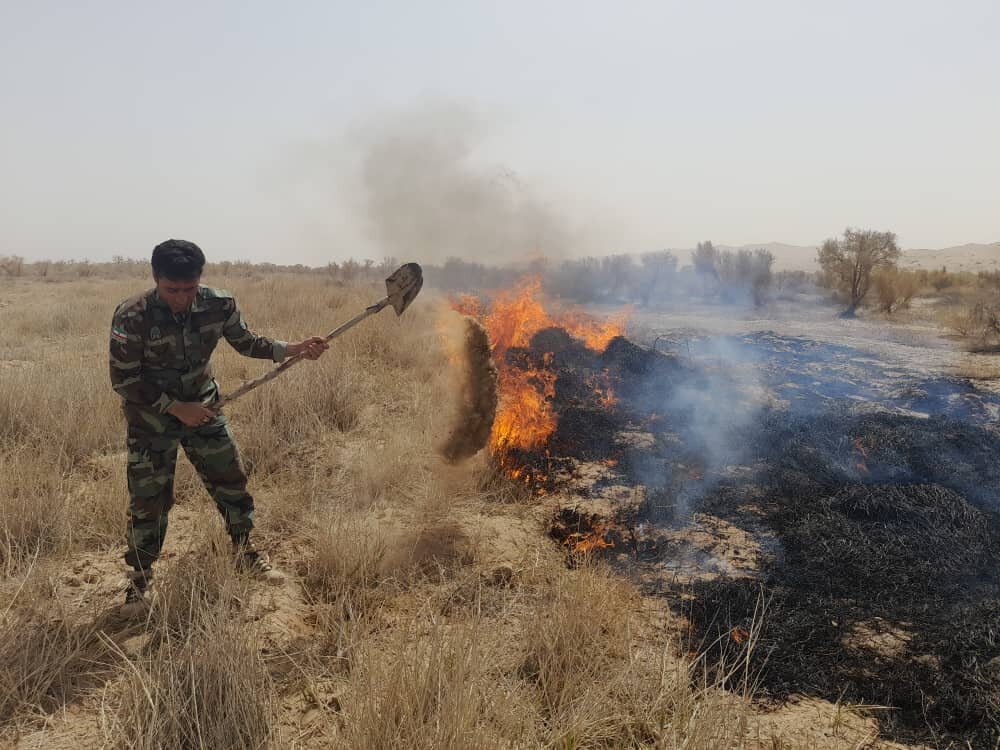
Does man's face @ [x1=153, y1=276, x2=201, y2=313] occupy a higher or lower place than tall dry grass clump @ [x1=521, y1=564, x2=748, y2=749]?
higher

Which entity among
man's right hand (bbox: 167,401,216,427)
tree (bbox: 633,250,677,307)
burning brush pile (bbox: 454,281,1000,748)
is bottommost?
burning brush pile (bbox: 454,281,1000,748)

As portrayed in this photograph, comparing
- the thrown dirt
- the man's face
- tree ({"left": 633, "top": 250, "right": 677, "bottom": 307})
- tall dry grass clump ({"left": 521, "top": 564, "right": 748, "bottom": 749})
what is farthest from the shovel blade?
tree ({"left": 633, "top": 250, "right": 677, "bottom": 307})

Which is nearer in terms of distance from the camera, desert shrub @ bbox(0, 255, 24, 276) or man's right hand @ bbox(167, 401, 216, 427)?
man's right hand @ bbox(167, 401, 216, 427)

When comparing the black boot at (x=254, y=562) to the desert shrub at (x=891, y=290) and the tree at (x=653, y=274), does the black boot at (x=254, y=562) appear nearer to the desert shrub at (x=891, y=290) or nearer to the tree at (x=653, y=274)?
the desert shrub at (x=891, y=290)

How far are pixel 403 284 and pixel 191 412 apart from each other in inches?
71.7

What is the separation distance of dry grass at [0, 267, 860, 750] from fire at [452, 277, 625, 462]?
2.65 ft

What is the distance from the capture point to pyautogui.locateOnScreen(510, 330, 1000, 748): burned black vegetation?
2822 mm

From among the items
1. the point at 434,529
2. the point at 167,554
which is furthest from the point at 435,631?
the point at 167,554

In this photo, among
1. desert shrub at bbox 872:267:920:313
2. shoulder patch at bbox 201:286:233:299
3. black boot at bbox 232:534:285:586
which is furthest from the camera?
desert shrub at bbox 872:267:920:313

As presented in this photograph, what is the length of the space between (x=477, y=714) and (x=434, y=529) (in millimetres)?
2223

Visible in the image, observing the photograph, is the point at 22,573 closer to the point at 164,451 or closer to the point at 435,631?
the point at 164,451

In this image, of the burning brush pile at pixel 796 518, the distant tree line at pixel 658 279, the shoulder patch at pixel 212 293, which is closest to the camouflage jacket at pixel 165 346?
the shoulder patch at pixel 212 293

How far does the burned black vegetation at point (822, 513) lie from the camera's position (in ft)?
9.26

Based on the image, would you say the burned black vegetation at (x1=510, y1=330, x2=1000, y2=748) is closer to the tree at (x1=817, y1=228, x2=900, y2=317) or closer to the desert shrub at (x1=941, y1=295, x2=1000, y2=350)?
the desert shrub at (x1=941, y1=295, x2=1000, y2=350)
